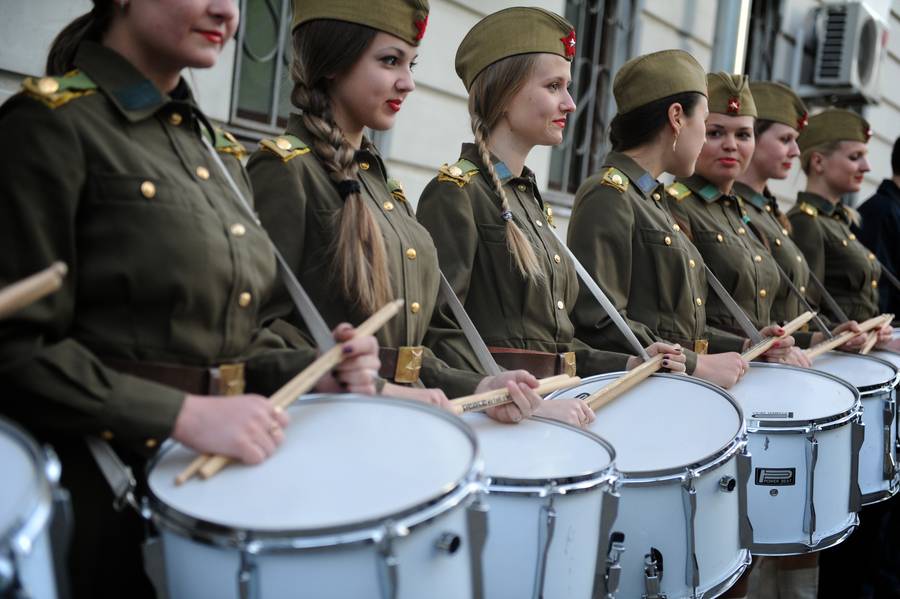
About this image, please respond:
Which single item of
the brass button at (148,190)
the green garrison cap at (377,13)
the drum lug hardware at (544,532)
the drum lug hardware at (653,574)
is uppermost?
the green garrison cap at (377,13)

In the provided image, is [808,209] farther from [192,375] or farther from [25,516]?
[25,516]

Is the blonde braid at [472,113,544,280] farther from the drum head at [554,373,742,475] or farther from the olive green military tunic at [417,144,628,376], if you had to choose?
the drum head at [554,373,742,475]

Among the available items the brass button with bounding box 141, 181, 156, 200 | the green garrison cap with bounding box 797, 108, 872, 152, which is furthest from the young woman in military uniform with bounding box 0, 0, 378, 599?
the green garrison cap with bounding box 797, 108, 872, 152

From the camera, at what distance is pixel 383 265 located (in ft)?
7.67

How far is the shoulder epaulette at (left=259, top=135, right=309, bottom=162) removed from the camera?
2422 mm

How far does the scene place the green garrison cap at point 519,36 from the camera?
3102mm

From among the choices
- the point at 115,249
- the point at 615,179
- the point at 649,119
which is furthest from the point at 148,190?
the point at 649,119

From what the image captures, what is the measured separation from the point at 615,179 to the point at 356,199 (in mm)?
1476

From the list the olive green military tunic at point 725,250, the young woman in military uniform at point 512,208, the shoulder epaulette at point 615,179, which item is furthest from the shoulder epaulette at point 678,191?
the young woman in military uniform at point 512,208

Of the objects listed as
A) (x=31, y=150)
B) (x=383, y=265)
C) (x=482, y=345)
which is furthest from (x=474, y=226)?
(x=31, y=150)

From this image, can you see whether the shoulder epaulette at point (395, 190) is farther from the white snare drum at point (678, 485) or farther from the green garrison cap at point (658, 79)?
the green garrison cap at point (658, 79)

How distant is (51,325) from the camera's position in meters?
1.66

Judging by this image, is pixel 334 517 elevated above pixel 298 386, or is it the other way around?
pixel 298 386

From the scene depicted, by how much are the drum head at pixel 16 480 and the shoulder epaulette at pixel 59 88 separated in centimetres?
65
